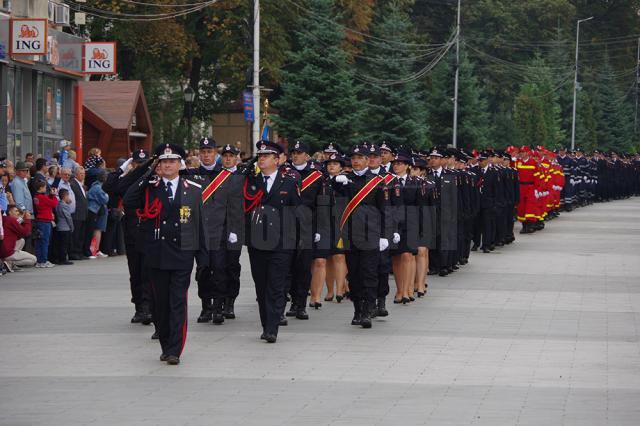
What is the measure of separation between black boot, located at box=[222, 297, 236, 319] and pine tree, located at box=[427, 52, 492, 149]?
51.6 meters

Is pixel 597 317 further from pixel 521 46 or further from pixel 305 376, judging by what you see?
pixel 521 46

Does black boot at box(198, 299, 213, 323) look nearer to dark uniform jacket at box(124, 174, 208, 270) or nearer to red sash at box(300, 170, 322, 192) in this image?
red sash at box(300, 170, 322, 192)

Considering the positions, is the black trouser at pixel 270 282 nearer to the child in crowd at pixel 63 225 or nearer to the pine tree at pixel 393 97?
the child in crowd at pixel 63 225

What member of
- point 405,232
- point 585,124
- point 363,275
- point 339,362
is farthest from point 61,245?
point 585,124

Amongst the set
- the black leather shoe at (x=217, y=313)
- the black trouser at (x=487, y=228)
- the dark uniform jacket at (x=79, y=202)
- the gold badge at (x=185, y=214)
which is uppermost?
the gold badge at (x=185, y=214)

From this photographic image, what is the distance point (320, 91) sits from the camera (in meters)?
48.4

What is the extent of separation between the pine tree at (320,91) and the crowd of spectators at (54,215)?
21.2m

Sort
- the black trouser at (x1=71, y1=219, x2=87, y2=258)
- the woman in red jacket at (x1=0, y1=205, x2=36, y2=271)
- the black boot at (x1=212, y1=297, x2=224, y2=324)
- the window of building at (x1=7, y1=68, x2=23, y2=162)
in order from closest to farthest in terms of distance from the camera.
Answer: the black boot at (x1=212, y1=297, x2=224, y2=324), the woman in red jacket at (x1=0, y1=205, x2=36, y2=271), the black trouser at (x1=71, y1=219, x2=87, y2=258), the window of building at (x1=7, y1=68, x2=23, y2=162)

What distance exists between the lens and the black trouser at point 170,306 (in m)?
12.5

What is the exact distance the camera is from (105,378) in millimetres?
11570

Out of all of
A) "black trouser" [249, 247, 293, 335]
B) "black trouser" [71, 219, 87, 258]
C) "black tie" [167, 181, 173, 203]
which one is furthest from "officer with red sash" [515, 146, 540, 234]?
"black tie" [167, 181, 173, 203]

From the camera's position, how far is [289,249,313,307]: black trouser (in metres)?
16.1

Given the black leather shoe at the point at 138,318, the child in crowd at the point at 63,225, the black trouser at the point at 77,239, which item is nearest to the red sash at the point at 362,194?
the black leather shoe at the point at 138,318

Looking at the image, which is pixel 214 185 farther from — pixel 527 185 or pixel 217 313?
pixel 527 185
